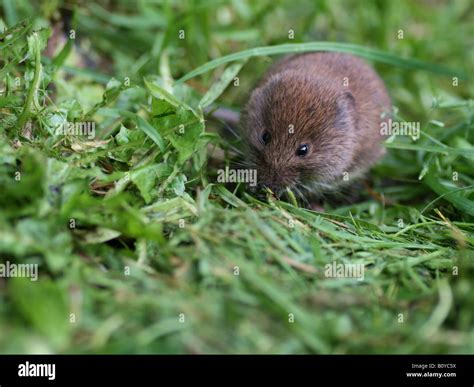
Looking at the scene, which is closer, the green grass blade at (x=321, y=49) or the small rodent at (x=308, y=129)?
the small rodent at (x=308, y=129)

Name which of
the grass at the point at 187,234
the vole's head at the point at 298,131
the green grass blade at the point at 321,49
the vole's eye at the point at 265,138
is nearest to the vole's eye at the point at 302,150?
the vole's head at the point at 298,131

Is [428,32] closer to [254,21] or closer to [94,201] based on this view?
[254,21]

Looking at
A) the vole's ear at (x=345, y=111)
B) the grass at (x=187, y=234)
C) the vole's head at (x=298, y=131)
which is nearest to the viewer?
the grass at (x=187, y=234)

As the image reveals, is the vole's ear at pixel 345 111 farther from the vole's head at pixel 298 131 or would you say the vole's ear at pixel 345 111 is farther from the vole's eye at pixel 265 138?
the vole's eye at pixel 265 138

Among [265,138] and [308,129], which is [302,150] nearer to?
[308,129]

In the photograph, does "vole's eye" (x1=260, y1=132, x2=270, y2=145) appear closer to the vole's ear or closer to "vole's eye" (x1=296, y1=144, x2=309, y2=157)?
"vole's eye" (x1=296, y1=144, x2=309, y2=157)

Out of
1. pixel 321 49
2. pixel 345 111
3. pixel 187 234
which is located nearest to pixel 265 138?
pixel 345 111

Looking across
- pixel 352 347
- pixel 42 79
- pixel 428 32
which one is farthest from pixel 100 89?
pixel 428 32
